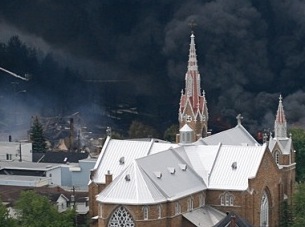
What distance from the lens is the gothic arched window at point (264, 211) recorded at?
75750 mm

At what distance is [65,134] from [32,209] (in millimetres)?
58450

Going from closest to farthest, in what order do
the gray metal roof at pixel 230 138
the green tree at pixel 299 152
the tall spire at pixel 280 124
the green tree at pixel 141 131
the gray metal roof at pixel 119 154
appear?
the gray metal roof at pixel 119 154 < the gray metal roof at pixel 230 138 < the tall spire at pixel 280 124 < the green tree at pixel 299 152 < the green tree at pixel 141 131

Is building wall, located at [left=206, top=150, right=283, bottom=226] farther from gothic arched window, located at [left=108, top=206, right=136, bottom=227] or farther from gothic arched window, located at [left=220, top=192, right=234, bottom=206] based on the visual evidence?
gothic arched window, located at [left=108, top=206, right=136, bottom=227]

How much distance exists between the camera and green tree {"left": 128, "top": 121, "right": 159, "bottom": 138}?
121m

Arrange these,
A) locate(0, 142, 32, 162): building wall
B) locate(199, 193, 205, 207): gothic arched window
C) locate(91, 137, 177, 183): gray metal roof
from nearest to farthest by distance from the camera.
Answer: locate(199, 193, 205, 207): gothic arched window, locate(91, 137, 177, 183): gray metal roof, locate(0, 142, 32, 162): building wall

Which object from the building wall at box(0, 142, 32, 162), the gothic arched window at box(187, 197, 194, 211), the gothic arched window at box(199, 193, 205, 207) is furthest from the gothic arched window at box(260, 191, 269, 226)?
the building wall at box(0, 142, 32, 162)

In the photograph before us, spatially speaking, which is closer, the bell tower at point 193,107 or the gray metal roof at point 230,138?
the gray metal roof at point 230,138

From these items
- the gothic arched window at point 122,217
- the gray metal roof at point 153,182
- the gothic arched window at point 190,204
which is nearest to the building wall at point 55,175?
the gray metal roof at point 153,182

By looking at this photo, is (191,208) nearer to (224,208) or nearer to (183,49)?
(224,208)

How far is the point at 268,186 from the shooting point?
250 feet

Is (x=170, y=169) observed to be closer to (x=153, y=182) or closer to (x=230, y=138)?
(x=153, y=182)

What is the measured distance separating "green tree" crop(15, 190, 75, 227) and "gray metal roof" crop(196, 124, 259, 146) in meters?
15.3

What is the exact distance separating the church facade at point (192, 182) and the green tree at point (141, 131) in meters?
38.0

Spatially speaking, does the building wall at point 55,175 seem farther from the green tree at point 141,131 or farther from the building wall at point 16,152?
the green tree at point 141,131
